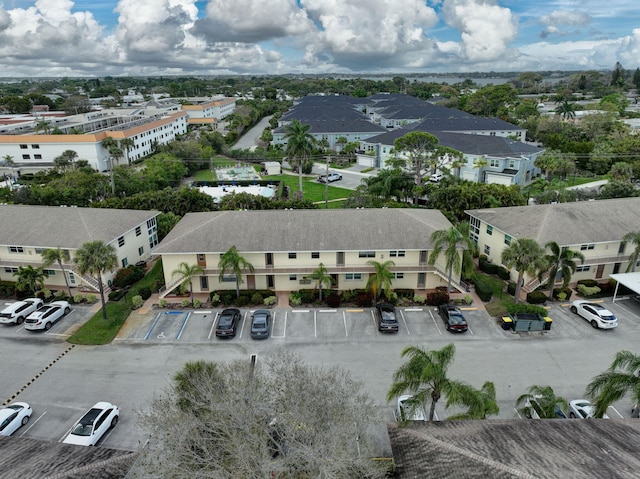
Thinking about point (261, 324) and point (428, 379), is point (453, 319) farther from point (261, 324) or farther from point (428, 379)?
point (261, 324)

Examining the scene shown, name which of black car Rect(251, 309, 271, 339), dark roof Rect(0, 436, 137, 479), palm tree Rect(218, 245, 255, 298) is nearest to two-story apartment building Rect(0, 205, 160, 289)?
palm tree Rect(218, 245, 255, 298)

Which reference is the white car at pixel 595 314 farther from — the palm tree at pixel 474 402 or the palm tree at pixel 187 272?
the palm tree at pixel 187 272

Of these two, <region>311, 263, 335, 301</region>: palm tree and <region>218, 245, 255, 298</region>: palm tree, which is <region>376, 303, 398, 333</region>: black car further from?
<region>218, 245, 255, 298</region>: palm tree

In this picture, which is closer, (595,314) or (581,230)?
(595,314)

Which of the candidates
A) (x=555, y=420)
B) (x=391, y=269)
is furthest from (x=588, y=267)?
(x=555, y=420)

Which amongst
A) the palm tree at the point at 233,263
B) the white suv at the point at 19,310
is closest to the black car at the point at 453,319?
the palm tree at the point at 233,263

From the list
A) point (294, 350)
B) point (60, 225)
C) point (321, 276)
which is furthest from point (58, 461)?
point (60, 225)
